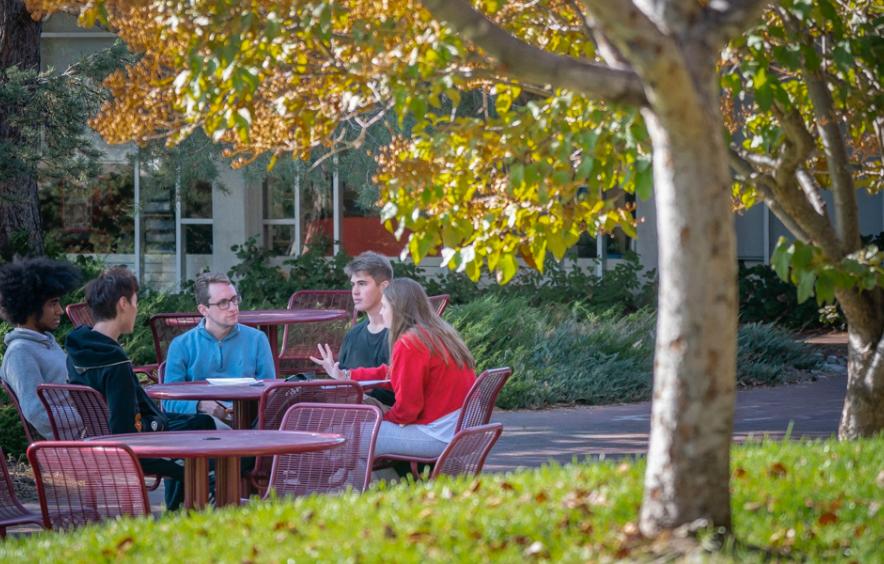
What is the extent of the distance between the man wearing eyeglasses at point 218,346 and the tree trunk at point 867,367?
3779mm

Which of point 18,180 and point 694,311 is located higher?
point 18,180

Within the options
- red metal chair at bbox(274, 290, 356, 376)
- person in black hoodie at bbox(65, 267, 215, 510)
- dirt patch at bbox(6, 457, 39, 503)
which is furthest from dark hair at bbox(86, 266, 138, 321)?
red metal chair at bbox(274, 290, 356, 376)

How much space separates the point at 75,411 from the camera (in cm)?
716

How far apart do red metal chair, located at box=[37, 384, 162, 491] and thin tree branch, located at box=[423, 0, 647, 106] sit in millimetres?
3404

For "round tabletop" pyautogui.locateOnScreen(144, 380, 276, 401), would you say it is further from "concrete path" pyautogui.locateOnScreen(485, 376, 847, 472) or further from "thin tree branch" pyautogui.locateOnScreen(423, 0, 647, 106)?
"thin tree branch" pyautogui.locateOnScreen(423, 0, 647, 106)

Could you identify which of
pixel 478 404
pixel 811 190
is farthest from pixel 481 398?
pixel 811 190

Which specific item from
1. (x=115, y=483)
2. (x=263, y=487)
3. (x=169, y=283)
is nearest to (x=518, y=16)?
(x=263, y=487)

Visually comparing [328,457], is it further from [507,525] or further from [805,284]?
[805,284]

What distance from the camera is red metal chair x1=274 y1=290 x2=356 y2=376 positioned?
13617mm

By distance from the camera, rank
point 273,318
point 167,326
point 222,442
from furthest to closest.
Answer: point 273,318 < point 167,326 < point 222,442

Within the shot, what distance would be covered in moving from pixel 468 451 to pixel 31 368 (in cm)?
256

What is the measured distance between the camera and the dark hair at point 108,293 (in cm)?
752

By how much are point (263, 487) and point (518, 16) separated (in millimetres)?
2999

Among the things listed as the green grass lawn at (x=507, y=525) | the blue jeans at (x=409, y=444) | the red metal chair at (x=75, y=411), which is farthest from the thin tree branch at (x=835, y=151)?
the red metal chair at (x=75, y=411)
